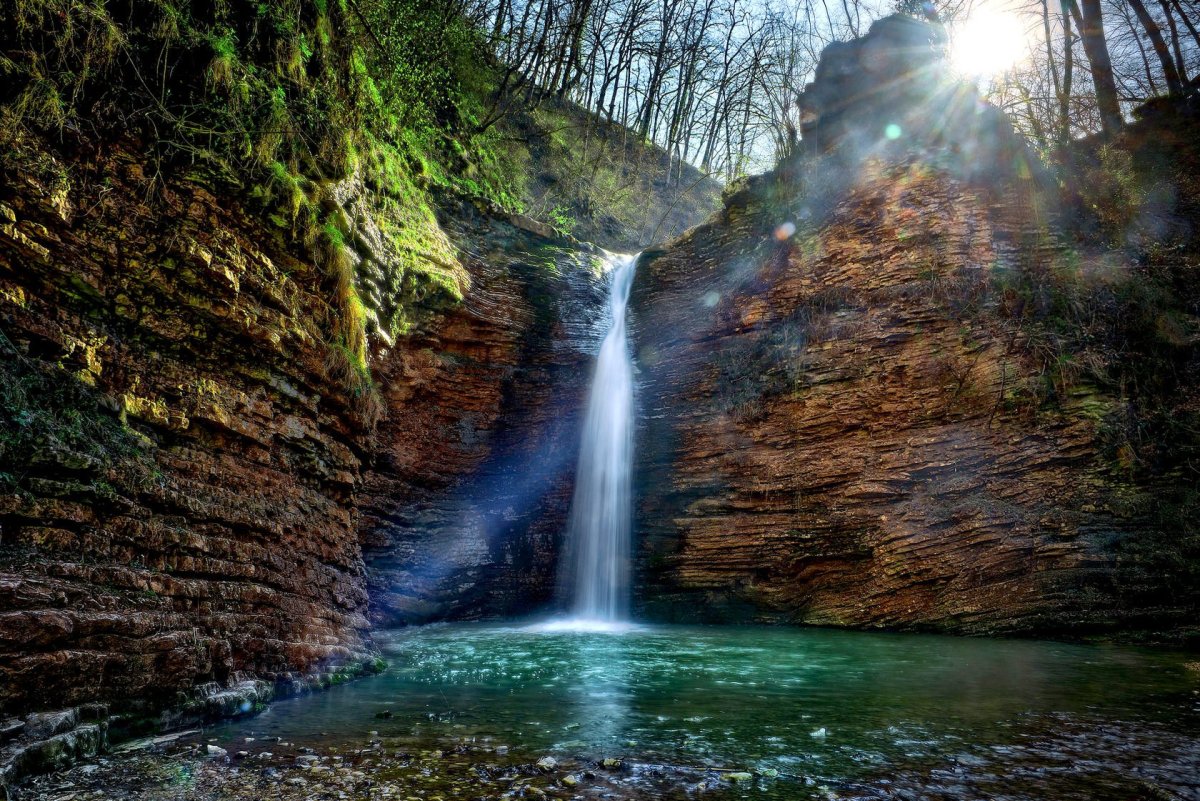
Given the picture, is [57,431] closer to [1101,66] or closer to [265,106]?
[265,106]

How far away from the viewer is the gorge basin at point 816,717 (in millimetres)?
2885

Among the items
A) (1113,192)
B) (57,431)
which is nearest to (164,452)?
(57,431)

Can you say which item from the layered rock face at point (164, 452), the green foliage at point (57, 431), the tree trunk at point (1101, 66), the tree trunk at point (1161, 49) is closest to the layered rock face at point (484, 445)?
the layered rock face at point (164, 452)

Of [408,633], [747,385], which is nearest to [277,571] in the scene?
[408,633]

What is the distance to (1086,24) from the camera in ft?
39.1

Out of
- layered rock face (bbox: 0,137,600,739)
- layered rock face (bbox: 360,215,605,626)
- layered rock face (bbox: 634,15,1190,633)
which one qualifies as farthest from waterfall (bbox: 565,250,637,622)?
layered rock face (bbox: 0,137,600,739)

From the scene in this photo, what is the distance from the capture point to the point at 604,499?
12.7m

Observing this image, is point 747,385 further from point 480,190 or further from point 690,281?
point 480,190

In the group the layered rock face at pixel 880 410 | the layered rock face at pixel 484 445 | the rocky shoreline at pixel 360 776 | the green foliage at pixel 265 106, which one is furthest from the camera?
the layered rock face at pixel 484 445

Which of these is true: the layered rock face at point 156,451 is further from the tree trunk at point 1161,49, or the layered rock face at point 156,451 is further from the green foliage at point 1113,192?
the tree trunk at point 1161,49

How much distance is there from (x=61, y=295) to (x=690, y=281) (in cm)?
1182

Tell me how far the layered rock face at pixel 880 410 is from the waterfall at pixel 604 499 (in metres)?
0.45

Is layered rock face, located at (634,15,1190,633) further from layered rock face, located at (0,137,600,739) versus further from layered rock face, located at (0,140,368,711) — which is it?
layered rock face, located at (0,140,368,711)

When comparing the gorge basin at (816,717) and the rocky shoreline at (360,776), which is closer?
the rocky shoreline at (360,776)
